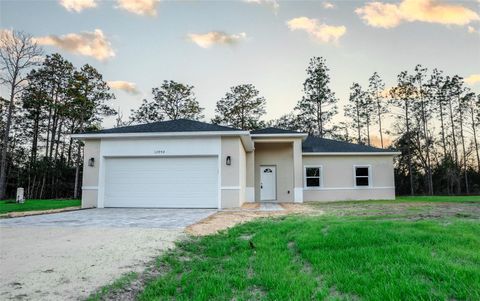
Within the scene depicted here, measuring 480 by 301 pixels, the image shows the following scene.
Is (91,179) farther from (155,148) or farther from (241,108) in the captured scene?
(241,108)

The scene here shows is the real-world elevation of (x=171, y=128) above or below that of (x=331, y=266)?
above

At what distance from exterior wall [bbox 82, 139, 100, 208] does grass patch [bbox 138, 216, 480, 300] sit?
8.45 meters

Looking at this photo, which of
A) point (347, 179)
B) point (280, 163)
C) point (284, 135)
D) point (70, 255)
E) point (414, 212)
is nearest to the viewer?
point (70, 255)

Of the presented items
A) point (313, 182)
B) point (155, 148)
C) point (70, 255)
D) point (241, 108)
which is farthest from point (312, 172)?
point (70, 255)

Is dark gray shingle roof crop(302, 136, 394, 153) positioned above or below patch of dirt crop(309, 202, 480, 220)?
above

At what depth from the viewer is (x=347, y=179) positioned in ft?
55.3

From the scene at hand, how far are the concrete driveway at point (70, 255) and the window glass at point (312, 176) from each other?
37.1 ft

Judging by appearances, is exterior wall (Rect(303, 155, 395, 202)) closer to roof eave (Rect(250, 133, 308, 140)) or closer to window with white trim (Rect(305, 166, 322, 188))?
window with white trim (Rect(305, 166, 322, 188))

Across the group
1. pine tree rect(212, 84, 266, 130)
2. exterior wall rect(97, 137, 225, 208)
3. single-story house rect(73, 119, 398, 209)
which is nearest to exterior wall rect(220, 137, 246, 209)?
single-story house rect(73, 119, 398, 209)

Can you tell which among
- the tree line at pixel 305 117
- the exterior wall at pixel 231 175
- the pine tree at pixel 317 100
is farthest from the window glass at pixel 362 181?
the pine tree at pixel 317 100

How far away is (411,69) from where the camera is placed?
26.4 meters

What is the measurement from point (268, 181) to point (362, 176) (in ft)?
17.0

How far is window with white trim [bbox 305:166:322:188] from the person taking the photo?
16891mm

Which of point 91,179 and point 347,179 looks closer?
point 91,179
